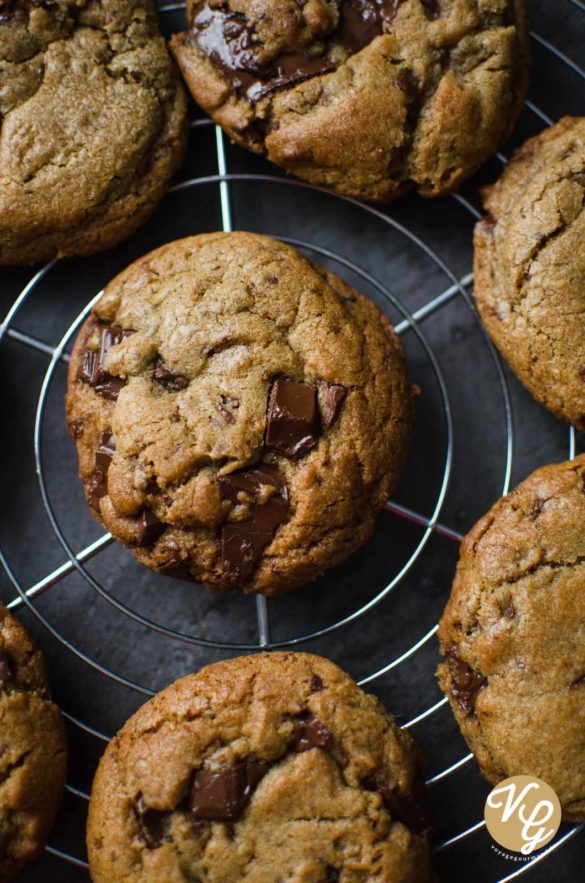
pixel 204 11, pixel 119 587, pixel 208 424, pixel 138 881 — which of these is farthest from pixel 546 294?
pixel 138 881

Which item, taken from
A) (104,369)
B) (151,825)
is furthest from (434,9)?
(151,825)

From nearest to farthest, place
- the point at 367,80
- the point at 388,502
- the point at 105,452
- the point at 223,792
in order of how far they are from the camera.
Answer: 1. the point at 223,792
2. the point at 105,452
3. the point at 367,80
4. the point at 388,502

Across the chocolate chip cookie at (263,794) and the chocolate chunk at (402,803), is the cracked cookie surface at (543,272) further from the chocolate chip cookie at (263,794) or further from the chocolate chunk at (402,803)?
the chocolate chunk at (402,803)

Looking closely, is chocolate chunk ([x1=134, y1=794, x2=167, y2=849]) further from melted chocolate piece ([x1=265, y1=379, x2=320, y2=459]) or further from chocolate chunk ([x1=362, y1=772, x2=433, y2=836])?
melted chocolate piece ([x1=265, y1=379, x2=320, y2=459])

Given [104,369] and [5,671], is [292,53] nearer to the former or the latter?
[104,369]

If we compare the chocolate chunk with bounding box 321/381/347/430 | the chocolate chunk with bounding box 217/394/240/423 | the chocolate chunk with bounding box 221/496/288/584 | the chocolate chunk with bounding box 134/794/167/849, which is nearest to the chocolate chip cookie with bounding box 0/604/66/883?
the chocolate chunk with bounding box 134/794/167/849
